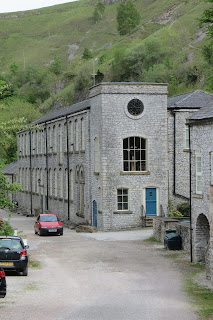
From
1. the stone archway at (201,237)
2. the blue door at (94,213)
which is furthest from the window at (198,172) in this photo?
the blue door at (94,213)

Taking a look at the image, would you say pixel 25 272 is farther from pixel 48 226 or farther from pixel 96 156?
pixel 96 156

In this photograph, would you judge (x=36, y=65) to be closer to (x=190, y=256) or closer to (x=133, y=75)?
(x=133, y=75)

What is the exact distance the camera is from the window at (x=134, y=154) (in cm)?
4334

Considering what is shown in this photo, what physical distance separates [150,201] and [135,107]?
6.37 m

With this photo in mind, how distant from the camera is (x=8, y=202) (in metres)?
21.7

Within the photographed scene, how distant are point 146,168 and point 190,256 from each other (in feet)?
51.9

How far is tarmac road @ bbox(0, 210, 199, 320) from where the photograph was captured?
17.4 m

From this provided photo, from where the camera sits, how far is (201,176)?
85.9ft

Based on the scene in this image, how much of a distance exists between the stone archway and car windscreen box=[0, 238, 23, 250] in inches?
293

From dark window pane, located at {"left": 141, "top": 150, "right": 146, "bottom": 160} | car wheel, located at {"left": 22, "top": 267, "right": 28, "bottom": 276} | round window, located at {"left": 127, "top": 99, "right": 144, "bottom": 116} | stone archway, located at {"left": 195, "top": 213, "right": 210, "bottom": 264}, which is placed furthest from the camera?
dark window pane, located at {"left": 141, "top": 150, "right": 146, "bottom": 160}

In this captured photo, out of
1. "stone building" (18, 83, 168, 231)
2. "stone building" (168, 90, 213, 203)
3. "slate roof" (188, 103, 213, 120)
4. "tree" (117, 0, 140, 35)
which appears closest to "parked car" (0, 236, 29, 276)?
"slate roof" (188, 103, 213, 120)

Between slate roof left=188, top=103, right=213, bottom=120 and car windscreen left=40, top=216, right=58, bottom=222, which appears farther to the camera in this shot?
car windscreen left=40, top=216, right=58, bottom=222

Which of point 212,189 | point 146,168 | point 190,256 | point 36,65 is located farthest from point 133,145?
point 36,65

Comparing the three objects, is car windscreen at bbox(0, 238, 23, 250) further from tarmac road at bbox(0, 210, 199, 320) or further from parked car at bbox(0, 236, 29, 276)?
tarmac road at bbox(0, 210, 199, 320)
